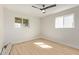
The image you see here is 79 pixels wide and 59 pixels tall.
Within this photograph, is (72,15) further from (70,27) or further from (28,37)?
(28,37)

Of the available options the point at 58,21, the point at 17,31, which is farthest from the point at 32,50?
the point at 58,21

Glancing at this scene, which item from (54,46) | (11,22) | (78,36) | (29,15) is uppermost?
(29,15)

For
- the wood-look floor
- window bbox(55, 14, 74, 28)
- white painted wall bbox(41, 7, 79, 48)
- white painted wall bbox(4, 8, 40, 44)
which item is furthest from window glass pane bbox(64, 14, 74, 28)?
white painted wall bbox(4, 8, 40, 44)

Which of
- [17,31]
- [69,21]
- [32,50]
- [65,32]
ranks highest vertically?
[69,21]

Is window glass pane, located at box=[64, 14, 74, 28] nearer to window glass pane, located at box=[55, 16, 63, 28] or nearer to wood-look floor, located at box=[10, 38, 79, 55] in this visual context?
window glass pane, located at box=[55, 16, 63, 28]

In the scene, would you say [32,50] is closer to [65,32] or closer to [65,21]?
[65,21]

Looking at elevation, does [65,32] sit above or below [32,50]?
above

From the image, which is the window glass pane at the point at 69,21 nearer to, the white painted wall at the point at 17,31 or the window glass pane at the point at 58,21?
the window glass pane at the point at 58,21

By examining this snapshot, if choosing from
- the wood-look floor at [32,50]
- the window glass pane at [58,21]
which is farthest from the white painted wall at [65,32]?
the wood-look floor at [32,50]

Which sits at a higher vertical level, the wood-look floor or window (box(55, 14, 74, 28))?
window (box(55, 14, 74, 28))

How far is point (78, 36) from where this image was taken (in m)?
3.07
